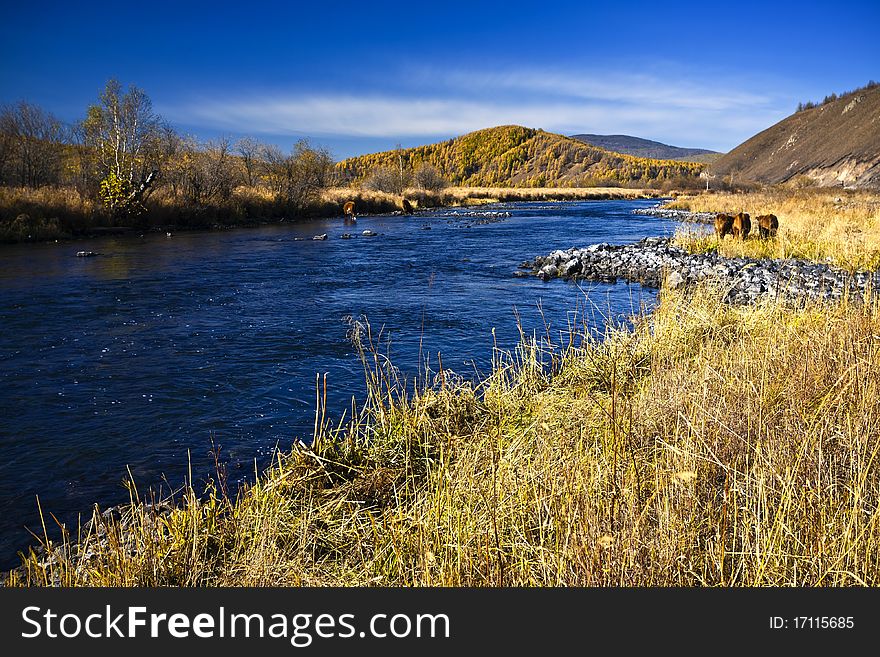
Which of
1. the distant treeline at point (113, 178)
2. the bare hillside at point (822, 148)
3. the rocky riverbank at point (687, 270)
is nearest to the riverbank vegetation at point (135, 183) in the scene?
the distant treeline at point (113, 178)

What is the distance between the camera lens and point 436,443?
4.34 metres

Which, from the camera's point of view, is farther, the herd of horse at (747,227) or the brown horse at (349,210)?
the brown horse at (349,210)

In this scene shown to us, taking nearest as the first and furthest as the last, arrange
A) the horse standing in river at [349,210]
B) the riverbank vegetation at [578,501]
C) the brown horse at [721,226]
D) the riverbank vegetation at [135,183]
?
the riverbank vegetation at [578,501], the brown horse at [721,226], the riverbank vegetation at [135,183], the horse standing in river at [349,210]

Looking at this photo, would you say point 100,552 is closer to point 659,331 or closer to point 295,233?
point 659,331

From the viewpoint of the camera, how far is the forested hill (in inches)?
4953

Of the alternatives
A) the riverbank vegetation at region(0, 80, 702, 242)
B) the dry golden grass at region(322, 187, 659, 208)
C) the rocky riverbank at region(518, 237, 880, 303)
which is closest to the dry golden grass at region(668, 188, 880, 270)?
the rocky riverbank at region(518, 237, 880, 303)

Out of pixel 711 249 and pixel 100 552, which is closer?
pixel 100 552

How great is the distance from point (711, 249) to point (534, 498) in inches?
590

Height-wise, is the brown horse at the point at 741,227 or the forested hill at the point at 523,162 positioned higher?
the forested hill at the point at 523,162

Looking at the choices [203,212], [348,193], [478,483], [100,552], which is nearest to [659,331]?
[478,483]

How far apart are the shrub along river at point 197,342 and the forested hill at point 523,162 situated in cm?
10247

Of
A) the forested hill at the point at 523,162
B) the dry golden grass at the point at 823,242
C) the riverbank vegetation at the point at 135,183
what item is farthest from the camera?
the forested hill at the point at 523,162

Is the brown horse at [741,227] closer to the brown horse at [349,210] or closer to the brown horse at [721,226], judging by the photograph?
the brown horse at [721,226]

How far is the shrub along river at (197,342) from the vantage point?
5.12 metres
